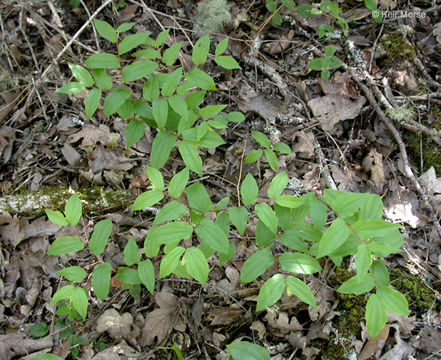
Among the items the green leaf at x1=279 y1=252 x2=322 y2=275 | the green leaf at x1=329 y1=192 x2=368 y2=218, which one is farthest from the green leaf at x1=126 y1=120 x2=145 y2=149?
the green leaf at x1=329 y1=192 x2=368 y2=218

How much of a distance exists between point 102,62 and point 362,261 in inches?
70.2

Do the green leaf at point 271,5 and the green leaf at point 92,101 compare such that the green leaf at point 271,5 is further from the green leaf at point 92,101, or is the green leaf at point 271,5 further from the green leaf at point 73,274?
the green leaf at point 73,274

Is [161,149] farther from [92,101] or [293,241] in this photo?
[293,241]

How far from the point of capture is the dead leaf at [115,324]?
8.07 feet

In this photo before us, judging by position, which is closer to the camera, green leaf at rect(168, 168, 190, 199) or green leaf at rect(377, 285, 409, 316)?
green leaf at rect(377, 285, 409, 316)

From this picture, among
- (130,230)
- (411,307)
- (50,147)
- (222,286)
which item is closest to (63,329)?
(130,230)

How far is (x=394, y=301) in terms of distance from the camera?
160 cm

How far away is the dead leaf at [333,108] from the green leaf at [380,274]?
177cm

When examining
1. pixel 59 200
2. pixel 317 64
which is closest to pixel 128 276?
pixel 59 200

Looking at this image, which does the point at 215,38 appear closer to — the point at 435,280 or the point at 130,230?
the point at 130,230

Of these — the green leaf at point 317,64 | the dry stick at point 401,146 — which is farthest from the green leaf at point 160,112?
the dry stick at point 401,146

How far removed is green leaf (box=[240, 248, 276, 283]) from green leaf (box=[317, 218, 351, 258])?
0.34 meters

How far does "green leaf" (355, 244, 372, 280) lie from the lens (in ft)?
5.00

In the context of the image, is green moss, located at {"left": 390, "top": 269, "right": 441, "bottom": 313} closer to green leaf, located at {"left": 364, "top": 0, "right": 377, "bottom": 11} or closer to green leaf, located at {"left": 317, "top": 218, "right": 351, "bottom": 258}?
green leaf, located at {"left": 317, "top": 218, "right": 351, "bottom": 258}
